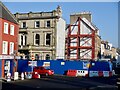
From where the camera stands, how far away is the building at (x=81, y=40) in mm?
64500

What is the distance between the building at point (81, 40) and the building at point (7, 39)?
25822 millimetres

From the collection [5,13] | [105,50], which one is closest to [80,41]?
[5,13]

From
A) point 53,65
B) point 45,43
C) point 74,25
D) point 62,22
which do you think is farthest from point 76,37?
point 53,65

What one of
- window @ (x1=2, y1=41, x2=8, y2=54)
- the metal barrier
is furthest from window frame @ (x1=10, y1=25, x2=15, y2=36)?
the metal barrier

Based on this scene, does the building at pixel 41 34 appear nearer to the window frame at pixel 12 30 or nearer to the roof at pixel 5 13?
the roof at pixel 5 13

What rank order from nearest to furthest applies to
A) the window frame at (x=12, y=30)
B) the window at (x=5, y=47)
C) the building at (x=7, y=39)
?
the building at (x=7, y=39), the window at (x=5, y=47), the window frame at (x=12, y=30)

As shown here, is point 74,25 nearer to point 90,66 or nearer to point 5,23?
point 90,66

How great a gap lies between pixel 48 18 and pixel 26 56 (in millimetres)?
8481

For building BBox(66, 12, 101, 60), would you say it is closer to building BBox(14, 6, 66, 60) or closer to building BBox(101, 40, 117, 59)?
building BBox(14, 6, 66, 60)

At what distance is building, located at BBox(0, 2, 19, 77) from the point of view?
3644 centimetres

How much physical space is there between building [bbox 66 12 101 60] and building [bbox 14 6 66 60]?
902 centimetres

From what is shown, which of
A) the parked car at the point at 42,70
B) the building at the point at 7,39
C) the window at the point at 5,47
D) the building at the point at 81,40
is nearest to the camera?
the building at the point at 7,39

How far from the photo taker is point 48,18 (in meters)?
54.9

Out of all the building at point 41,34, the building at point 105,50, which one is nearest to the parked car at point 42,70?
the building at point 41,34
